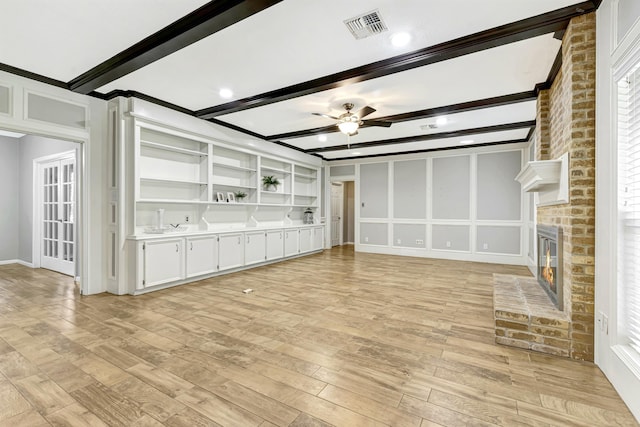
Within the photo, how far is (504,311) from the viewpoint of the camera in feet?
8.50

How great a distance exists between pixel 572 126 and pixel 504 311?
5.21 feet

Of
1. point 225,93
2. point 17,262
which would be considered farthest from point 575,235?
point 17,262

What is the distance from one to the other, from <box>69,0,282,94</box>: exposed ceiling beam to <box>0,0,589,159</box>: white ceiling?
0.20ft

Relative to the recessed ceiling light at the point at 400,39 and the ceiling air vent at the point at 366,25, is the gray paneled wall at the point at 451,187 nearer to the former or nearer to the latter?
the recessed ceiling light at the point at 400,39

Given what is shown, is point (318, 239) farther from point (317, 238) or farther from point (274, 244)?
point (274, 244)

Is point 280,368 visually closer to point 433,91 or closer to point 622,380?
point 622,380

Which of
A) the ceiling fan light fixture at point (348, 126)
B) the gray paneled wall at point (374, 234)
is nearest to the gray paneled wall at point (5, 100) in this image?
the ceiling fan light fixture at point (348, 126)

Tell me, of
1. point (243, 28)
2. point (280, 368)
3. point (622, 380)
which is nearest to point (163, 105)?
point (243, 28)

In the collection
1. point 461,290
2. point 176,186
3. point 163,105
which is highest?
point 163,105

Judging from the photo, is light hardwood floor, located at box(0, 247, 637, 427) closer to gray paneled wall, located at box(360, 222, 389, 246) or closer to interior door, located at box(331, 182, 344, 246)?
gray paneled wall, located at box(360, 222, 389, 246)

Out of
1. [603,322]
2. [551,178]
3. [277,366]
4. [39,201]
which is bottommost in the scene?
[277,366]

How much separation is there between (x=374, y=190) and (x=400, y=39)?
18.8ft

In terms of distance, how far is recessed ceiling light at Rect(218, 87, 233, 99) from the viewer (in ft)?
13.1

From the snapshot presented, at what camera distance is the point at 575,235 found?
2.29 metres
